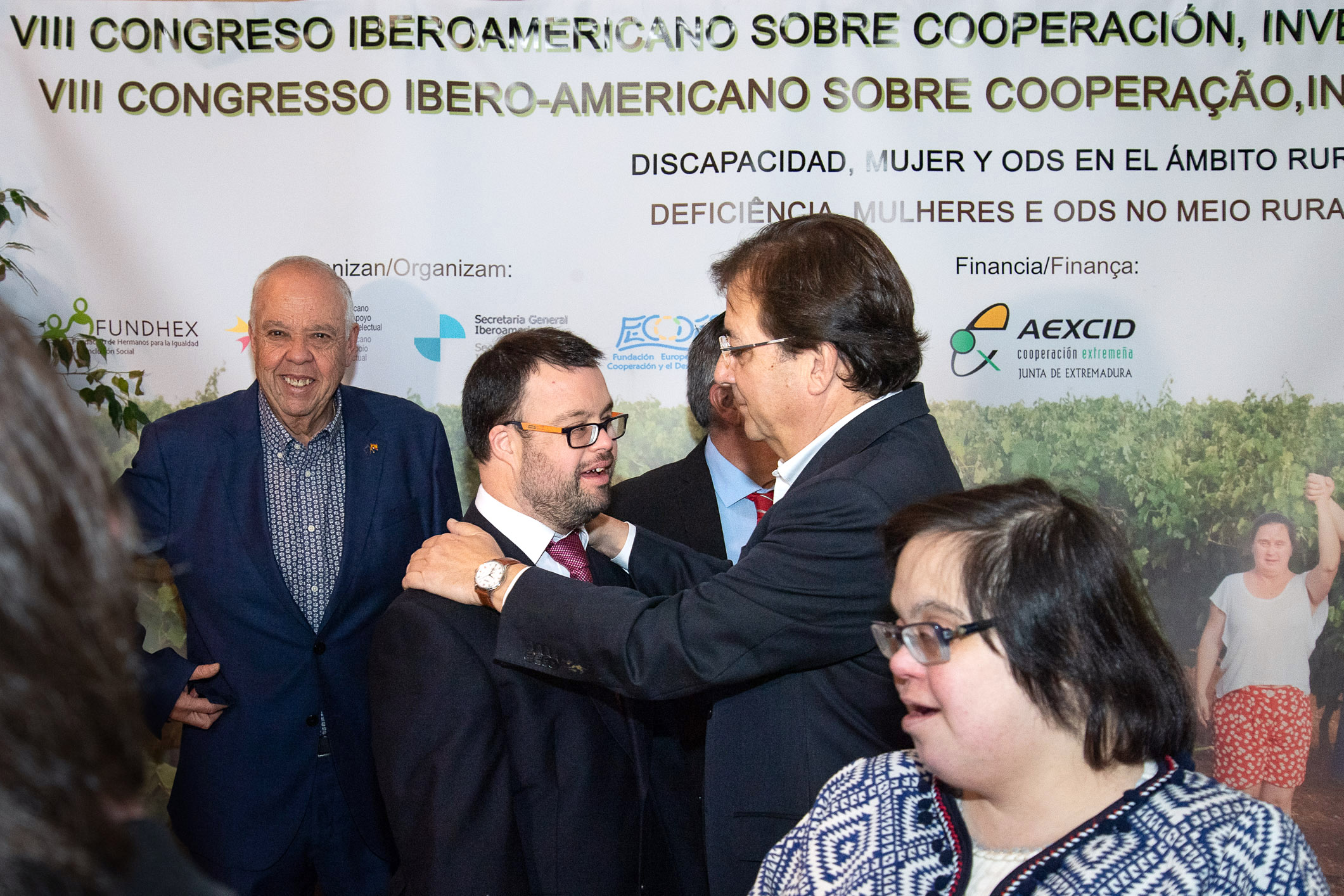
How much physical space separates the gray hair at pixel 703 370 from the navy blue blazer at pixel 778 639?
4.68ft

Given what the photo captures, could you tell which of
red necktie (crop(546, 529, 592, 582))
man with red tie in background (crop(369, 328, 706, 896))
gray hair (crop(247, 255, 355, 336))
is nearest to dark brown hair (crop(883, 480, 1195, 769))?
man with red tie in background (crop(369, 328, 706, 896))

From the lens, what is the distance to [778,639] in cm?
195

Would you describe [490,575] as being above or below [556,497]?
below

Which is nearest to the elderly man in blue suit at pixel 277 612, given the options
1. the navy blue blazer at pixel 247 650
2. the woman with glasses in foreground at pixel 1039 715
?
the navy blue blazer at pixel 247 650

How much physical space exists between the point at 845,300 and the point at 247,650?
188cm

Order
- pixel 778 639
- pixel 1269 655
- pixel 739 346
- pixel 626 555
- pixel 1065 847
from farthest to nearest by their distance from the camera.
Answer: pixel 1269 655 < pixel 626 555 < pixel 739 346 < pixel 778 639 < pixel 1065 847

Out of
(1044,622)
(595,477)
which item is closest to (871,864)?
(1044,622)

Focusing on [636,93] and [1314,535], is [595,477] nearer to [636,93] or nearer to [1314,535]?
[636,93]

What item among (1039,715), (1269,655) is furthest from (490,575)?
(1269,655)

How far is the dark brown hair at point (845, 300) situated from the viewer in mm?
2094

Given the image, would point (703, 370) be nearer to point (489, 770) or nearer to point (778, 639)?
point (778, 639)

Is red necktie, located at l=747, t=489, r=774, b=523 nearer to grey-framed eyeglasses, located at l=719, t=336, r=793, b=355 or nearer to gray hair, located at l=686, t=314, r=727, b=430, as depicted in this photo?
gray hair, located at l=686, t=314, r=727, b=430

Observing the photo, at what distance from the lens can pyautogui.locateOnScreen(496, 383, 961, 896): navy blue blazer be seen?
6.38 feet

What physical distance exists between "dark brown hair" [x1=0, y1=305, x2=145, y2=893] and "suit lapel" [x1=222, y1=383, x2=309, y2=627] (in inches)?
92.0
